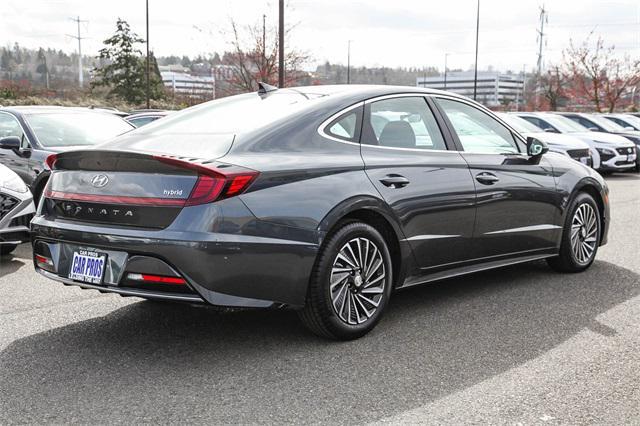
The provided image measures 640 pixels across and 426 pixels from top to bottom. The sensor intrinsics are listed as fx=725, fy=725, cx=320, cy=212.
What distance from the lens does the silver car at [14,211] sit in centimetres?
652

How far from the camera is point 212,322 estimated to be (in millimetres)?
4723

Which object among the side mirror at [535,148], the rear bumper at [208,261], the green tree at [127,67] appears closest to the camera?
the rear bumper at [208,261]

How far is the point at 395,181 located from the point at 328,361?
4.02 ft

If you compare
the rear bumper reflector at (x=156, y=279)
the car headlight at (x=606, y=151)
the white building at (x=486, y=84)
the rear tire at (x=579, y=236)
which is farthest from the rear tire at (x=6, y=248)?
the white building at (x=486, y=84)

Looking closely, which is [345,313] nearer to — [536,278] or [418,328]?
[418,328]

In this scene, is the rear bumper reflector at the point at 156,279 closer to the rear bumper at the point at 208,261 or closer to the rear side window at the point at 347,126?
the rear bumper at the point at 208,261

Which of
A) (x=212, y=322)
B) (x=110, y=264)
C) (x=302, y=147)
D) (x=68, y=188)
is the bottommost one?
(x=212, y=322)

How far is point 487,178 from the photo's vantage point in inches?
205

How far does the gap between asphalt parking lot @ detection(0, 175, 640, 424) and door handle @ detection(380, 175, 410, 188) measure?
35.9 inches

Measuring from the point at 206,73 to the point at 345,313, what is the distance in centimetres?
4080

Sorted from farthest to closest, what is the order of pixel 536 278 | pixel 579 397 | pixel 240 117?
pixel 536 278 < pixel 240 117 < pixel 579 397

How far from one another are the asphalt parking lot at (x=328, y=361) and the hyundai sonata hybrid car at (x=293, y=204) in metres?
0.34

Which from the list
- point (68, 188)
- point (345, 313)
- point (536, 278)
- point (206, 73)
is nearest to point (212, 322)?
point (345, 313)

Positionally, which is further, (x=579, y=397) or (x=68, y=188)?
(x=68, y=188)
